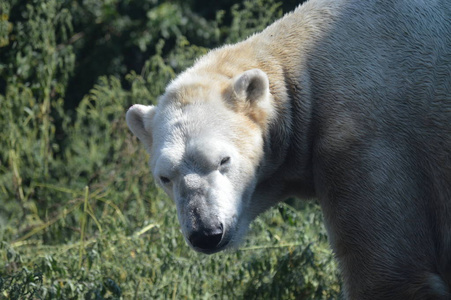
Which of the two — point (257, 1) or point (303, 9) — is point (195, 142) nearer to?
point (303, 9)

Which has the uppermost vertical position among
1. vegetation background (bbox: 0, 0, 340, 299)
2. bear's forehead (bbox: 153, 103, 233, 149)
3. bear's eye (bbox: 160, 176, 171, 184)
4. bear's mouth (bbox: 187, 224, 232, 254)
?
bear's forehead (bbox: 153, 103, 233, 149)

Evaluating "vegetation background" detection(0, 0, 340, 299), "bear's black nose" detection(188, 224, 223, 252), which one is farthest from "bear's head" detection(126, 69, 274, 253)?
"vegetation background" detection(0, 0, 340, 299)

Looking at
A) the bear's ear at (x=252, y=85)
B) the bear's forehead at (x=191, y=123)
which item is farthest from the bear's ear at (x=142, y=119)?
the bear's ear at (x=252, y=85)

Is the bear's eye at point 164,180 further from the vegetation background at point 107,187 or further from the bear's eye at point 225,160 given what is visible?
the vegetation background at point 107,187

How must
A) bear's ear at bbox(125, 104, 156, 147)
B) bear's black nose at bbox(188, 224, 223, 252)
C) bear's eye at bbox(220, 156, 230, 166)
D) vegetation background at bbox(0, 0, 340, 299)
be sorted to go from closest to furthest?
bear's black nose at bbox(188, 224, 223, 252)
bear's eye at bbox(220, 156, 230, 166)
bear's ear at bbox(125, 104, 156, 147)
vegetation background at bbox(0, 0, 340, 299)

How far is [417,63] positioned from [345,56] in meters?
0.31

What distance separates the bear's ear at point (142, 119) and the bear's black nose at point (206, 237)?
0.72 meters

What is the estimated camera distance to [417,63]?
3047 millimetres

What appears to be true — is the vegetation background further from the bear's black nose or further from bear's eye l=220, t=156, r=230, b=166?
bear's eye l=220, t=156, r=230, b=166

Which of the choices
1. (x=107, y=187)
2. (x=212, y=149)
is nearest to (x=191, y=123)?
(x=212, y=149)

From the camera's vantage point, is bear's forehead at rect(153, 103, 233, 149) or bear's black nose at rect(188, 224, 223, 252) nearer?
bear's black nose at rect(188, 224, 223, 252)

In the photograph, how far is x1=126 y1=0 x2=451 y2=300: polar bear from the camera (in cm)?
289

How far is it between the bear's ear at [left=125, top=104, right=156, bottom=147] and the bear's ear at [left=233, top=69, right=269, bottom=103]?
1.58 ft

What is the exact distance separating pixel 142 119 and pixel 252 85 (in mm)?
630
